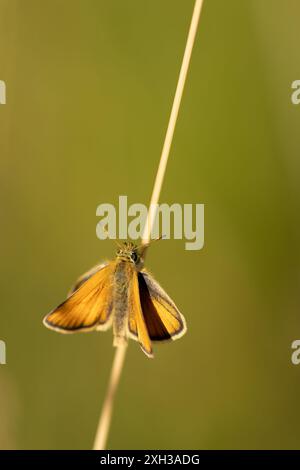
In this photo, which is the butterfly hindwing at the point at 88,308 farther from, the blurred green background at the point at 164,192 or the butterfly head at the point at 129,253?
the blurred green background at the point at 164,192

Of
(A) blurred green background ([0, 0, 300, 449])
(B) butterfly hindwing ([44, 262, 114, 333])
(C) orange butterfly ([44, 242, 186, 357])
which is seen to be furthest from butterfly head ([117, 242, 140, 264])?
(A) blurred green background ([0, 0, 300, 449])

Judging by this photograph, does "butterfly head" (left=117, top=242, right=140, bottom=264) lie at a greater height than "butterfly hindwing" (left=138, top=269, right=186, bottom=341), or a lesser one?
greater

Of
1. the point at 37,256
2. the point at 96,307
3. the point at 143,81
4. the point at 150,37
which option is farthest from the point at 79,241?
the point at 150,37

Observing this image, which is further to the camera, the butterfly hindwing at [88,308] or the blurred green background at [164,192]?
the blurred green background at [164,192]

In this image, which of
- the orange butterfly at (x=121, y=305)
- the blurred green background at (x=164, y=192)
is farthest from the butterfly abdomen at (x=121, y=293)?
the blurred green background at (x=164, y=192)

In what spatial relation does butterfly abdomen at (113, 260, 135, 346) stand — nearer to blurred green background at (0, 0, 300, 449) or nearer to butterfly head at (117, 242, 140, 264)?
butterfly head at (117, 242, 140, 264)

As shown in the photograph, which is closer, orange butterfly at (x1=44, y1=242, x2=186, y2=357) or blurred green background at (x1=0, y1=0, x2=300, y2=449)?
orange butterfly at (x1=44, y1=242, x2=186, y2=357)
